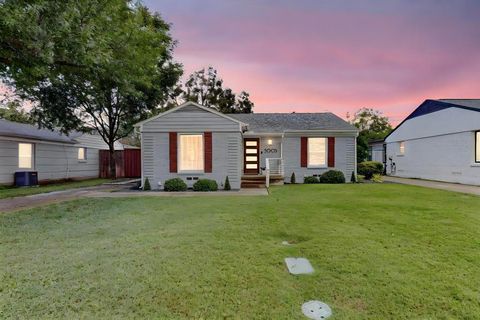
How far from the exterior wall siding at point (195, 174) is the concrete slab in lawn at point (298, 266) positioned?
8.45 m

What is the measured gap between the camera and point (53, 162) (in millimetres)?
16078

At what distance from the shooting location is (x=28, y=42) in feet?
21.9

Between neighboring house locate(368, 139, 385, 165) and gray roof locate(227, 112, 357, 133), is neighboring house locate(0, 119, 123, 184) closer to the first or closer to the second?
gray roof locate(227, 112, 357, 133)

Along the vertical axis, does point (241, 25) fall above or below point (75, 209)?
above

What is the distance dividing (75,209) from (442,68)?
18130 millimetres

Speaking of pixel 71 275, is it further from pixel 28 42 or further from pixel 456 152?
pixel 456 152

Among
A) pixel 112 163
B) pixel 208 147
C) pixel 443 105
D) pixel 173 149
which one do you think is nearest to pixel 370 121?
pixel 443 105

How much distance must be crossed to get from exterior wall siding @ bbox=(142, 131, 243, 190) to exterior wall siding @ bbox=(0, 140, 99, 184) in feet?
23.3

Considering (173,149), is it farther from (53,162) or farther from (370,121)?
(370,121)

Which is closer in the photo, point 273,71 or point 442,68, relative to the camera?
point 442,68

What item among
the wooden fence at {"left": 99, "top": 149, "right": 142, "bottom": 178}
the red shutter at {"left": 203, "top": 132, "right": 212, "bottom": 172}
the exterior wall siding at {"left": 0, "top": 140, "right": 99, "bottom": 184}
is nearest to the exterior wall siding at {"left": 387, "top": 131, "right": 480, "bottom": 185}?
the red shutter at {"left": 203, "top": 132, "right": 212, "bottom": 172}

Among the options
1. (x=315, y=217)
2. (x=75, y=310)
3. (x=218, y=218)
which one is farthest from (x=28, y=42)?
(x=315, y=217)

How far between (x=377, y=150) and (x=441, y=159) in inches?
330

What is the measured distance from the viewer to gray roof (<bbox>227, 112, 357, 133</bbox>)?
14711 mm
